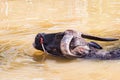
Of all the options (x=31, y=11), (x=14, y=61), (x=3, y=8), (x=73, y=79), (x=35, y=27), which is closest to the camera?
(x=73, y=79)

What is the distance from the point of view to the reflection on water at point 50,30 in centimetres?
491

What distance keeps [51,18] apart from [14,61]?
3.61 metres

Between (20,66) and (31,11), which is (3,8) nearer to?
(31,11)

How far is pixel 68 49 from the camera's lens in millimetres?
5066

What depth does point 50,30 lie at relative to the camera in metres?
7.43

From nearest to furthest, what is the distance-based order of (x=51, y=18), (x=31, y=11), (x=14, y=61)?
(x=14, y=61) → (x=51, y=18) → (x=31, y=11)

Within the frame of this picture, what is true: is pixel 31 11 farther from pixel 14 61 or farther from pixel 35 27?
pixel 14 61

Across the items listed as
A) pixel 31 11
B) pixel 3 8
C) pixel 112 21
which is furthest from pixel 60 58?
pixel 3 8

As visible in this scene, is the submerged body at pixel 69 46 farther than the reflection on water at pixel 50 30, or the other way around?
the submerged body at pixel 69 46

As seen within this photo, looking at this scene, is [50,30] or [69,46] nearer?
[69,46]

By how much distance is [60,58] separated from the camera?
536 cm

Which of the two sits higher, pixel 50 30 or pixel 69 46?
pixel 69 46

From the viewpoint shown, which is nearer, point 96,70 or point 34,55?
point 96,70

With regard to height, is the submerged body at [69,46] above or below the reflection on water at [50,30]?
above
